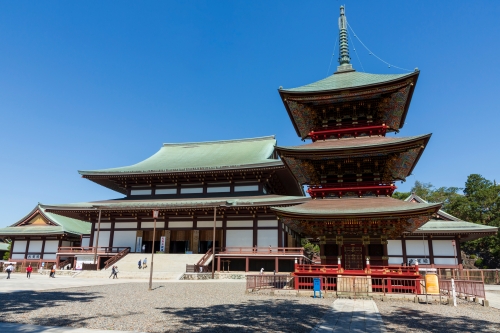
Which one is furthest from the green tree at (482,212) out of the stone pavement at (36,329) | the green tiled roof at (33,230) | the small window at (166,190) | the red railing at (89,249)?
the green tiled roof at (33,230)

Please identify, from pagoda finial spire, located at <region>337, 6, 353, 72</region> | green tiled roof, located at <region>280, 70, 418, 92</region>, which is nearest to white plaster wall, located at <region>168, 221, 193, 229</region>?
green tiled roof, located at <region>280, 70, 418, 92</region>

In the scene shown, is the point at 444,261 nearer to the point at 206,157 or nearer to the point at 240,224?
the point at 240,224

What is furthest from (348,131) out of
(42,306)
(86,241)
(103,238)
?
(86,241)

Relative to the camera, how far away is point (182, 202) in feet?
119

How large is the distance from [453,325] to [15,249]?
1911 inches

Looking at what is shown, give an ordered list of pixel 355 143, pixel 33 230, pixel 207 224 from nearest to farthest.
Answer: pixel 355 143 → pixel 207 224 → pixel 33 230

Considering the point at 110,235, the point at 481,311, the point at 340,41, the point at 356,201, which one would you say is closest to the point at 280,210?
the point at 356,201

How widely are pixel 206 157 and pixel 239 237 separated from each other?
12.8 m

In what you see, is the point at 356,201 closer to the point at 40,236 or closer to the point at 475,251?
the point at 40,236

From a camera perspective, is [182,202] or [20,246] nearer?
[182,202]

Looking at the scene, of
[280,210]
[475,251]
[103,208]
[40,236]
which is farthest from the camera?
[475,251]

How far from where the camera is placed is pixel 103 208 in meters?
35.8

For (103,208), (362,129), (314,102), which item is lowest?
(103,208)

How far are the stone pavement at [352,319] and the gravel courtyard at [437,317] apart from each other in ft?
1.12
